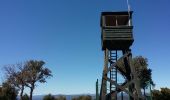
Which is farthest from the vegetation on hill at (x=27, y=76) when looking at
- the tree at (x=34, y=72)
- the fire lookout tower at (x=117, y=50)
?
the fire lookout tower at (x=117, y=50)

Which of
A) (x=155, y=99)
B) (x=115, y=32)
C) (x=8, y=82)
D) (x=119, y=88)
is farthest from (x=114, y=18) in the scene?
(x=8, y=82)

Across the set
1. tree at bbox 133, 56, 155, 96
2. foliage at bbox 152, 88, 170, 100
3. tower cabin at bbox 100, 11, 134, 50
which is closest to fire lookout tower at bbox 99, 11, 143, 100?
tower cabin at bbox 100, 11, 134, 50

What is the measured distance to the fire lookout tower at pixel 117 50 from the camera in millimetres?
20389

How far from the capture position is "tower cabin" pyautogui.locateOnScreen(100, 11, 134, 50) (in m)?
20.7

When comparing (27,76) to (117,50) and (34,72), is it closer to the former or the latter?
(34,72)

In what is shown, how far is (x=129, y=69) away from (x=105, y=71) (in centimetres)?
243

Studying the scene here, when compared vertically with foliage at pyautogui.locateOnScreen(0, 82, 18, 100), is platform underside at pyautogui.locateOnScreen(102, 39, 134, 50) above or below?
above

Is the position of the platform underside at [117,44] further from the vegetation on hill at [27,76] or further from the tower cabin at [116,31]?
the vegetation on hill at [27,76]

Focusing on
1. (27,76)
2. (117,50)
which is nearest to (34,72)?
(27,76)

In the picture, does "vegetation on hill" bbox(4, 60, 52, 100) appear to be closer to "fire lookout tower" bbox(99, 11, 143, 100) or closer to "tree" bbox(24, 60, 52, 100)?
"tree" bbox(24, 60, 52, 100)

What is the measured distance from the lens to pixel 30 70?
223 ft

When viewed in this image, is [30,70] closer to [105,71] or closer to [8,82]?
[8,82]

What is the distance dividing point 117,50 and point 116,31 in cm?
185

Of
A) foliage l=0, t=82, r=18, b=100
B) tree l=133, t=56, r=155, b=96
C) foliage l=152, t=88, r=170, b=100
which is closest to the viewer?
foliage l=152, t=88, r=170, b=100
